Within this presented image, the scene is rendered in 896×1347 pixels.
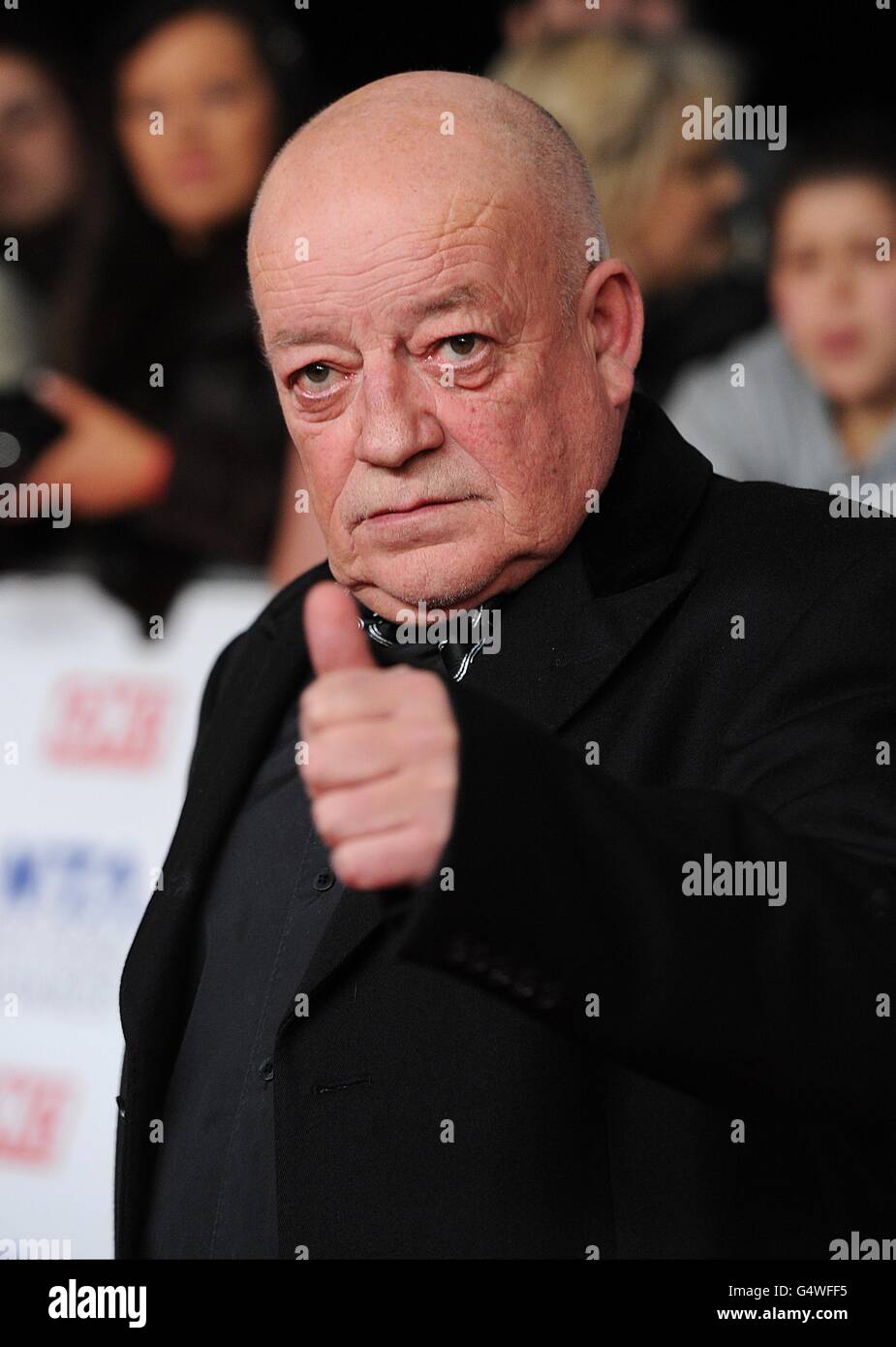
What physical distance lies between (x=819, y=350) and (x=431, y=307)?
2121mm

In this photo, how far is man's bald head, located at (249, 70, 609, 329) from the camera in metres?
1.61

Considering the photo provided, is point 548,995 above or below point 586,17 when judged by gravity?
below

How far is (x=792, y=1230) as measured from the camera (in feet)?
4.88

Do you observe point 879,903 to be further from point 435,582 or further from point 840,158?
point 840,158

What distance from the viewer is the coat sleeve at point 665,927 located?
1.12m

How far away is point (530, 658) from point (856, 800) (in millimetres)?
414

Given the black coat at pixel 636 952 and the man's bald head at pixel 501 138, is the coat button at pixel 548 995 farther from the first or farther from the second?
the man's bald head at pixel 501 138

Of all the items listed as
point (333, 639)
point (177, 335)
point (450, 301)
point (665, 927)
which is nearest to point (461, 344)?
point (450, 301)

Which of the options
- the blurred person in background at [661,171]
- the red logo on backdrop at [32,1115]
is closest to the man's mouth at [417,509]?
the blurred person in background at [661,171]

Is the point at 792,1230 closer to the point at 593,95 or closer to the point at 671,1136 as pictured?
the point at 671,1136

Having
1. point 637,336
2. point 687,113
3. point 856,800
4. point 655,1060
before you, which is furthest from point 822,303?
point 655,1060

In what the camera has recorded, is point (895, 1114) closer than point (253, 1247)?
Yes

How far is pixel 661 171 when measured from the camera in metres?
3.59

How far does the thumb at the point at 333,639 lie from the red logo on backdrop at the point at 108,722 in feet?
9.93
